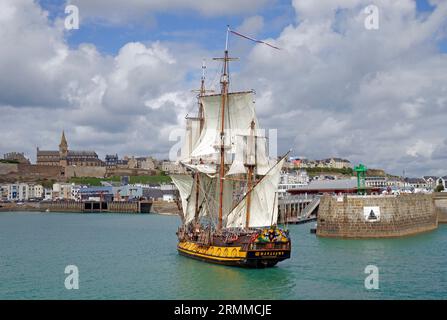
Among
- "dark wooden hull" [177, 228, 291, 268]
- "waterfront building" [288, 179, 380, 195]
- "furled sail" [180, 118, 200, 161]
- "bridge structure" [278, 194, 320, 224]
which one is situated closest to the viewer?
"dark wooden hull" [177, 228, 291, 268]

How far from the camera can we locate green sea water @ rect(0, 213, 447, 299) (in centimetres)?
3472

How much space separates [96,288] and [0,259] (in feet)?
59.2

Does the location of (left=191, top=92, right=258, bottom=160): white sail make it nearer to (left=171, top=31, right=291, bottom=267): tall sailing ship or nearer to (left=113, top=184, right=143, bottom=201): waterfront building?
(left=171, top=31, right=291, bottom=267): tall sailing ship

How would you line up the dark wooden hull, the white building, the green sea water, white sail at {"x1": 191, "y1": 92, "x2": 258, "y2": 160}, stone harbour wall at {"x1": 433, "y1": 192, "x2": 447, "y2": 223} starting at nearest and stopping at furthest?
1. the green sea water
2. the dark wooden hull
3. white sail at {"x1": 191, "y1": 92, "x2": 258, "y2": 160}
4. stone harbour wall at {"x1": 433, "y1": 192, "x2": 447, "y2": 223}
5. the white building

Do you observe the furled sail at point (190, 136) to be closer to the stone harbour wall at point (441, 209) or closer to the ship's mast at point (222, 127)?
the ship's mast at point (222, 127)

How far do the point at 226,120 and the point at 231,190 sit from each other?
6211mm

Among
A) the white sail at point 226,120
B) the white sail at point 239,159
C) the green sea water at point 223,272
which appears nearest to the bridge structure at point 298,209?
the green sea water at point 223,272

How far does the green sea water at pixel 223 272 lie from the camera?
34719 millimetres

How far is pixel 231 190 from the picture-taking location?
2138 inches

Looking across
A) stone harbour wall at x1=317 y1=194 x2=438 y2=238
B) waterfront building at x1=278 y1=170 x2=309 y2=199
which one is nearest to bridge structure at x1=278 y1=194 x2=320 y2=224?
waterfront building at x1=278 y1=170 x2=309 y2=199

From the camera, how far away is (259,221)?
159 ft

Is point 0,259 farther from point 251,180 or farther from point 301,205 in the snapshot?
point 301,205

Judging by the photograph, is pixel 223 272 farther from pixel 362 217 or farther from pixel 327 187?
pixel 327 187

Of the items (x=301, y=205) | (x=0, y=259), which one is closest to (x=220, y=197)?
(x=0, y=259)
